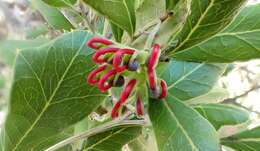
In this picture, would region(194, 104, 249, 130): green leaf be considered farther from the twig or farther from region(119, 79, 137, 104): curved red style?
region(119, 79, 137, 104): curved red style

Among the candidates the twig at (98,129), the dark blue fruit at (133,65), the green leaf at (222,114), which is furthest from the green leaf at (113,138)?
the dark blue fruit at (133,65)

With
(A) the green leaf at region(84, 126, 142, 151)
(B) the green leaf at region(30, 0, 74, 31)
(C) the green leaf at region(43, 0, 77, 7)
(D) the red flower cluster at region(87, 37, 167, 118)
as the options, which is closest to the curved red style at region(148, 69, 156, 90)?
(D) the red flower cluster at region(87, 37, 167, 118)

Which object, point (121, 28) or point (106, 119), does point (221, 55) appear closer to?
point (121, 28)

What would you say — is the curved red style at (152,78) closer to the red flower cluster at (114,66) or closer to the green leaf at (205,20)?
the red flower cluster at (114,66)

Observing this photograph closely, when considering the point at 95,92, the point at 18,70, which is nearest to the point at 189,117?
the point at 95,92

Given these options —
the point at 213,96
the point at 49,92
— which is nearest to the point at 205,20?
the point at 49,92

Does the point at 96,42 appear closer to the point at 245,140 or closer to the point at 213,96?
the point at 245,140
